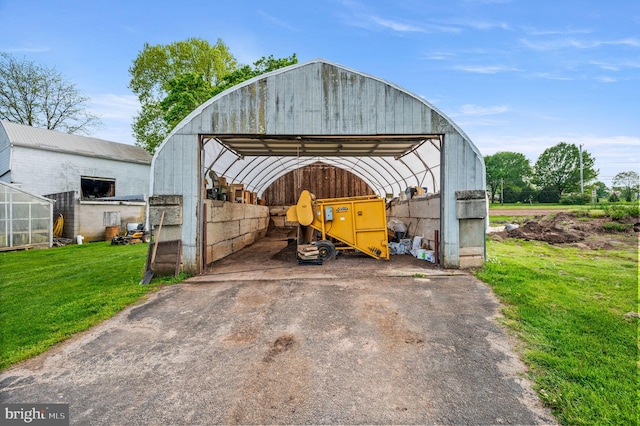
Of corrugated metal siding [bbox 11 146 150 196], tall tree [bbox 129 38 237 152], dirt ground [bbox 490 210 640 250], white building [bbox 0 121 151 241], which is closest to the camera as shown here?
dirt ground [bbox 490 210 640 250]

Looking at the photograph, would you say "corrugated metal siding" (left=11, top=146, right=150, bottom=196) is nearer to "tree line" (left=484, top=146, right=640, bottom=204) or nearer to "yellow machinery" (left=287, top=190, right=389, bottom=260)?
"yellow machinery" (left=287, top=190, right=389, bottom=260)

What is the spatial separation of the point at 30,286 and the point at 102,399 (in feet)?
21.6

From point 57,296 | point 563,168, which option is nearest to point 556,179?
point 563,168

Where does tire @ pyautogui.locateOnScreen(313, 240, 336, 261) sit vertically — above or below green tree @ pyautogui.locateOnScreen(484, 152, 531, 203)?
below

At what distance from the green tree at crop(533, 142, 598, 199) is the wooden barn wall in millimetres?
56138

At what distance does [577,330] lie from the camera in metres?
4.36

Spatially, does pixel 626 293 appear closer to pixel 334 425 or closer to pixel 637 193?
pixel 334 425

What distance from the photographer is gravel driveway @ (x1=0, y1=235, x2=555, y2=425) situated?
9.45ft

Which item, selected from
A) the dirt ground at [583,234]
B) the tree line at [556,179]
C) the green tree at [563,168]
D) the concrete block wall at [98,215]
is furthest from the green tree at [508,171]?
the concrete block wall at [98,215]

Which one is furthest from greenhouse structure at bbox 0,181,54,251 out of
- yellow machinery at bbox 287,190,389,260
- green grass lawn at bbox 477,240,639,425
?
green grass lawn at bbox 477,240,639,425

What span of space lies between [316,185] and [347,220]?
10393mm

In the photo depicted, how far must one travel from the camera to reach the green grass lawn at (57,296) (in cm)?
456

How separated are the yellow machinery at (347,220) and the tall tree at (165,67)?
23.6 meters

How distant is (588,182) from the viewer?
61000mm
